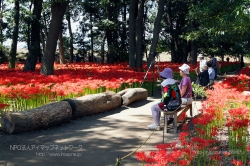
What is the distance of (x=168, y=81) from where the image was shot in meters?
6.29

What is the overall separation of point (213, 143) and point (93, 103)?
14.2ft

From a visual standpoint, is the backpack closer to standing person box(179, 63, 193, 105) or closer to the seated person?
standing person box(179, 63, 193, 105)

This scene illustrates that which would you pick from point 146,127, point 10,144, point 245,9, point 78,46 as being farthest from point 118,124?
point 78,46

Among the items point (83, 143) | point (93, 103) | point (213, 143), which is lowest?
point (83, 143)

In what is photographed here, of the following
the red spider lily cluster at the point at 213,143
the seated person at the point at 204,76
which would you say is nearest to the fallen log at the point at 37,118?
the red spider lily cluster at the point at 213,143

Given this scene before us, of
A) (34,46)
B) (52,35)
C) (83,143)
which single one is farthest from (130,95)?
(34,46)

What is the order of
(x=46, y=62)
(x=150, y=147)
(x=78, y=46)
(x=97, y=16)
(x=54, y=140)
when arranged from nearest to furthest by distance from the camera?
(x=150, y=147) → (x=54, y=140) → (x=46, y=62) → (x=97, y=16) → (x=78, y=46)

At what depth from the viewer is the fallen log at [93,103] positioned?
26.2ft

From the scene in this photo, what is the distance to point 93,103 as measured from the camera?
8.46 metres

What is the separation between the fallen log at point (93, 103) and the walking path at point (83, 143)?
286mm

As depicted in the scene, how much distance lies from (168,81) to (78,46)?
3677 centimetres

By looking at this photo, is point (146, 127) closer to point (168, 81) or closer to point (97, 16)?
point (168, 81)

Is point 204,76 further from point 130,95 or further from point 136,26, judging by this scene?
point 136,26

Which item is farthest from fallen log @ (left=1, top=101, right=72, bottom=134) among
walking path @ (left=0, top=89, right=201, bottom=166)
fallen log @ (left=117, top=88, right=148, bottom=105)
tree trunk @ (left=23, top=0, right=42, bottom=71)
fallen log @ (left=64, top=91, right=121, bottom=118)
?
tree trunk @ (left=23, top=0, right=42, bottom=71)
